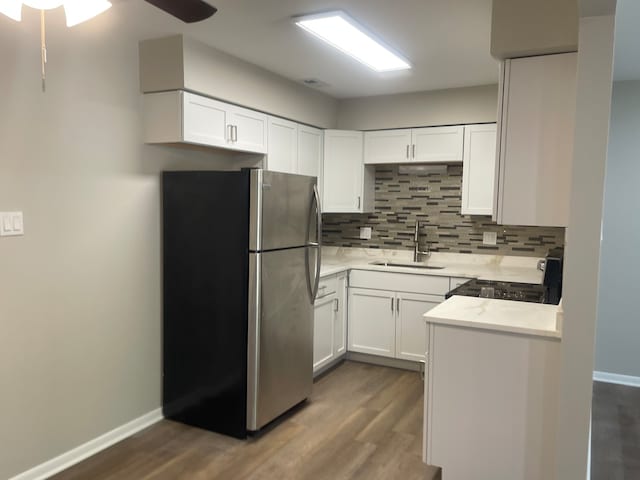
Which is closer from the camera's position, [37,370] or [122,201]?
[37,370]

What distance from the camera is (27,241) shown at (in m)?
2.40

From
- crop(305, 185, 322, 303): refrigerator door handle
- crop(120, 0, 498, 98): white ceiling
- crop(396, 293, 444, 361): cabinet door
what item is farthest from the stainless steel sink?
crop(120, 0, 498, 98): white ceiling

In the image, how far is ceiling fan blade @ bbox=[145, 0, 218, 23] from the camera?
1606 millimetres

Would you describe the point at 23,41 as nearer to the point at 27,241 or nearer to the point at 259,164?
the point at 27,241

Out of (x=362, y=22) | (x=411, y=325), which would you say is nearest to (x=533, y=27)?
(x=362, y=22)

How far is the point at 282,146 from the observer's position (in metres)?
3.83

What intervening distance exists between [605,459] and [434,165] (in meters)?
2.60

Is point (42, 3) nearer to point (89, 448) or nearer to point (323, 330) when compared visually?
point (89, 448)

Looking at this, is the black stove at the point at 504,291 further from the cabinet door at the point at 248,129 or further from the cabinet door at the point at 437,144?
the cabinet door at the point at 248,129

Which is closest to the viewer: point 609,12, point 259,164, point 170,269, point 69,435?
point 609,12

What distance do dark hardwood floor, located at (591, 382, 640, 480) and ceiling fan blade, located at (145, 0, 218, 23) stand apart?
2.86 meters

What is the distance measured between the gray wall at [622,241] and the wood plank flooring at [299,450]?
70.6 inches

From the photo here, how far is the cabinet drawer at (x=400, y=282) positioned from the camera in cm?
389

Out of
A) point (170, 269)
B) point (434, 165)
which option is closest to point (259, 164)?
point (170, 269)
